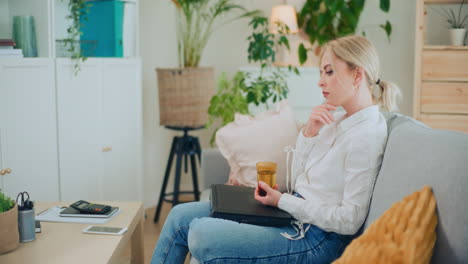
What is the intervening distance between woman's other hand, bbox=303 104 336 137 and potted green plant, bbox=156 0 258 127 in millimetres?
1655

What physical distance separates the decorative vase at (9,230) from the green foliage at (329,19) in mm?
2619

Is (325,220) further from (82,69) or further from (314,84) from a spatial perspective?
(314,84)

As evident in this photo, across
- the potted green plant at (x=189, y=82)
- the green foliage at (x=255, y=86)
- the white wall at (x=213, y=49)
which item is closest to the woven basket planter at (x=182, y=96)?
the potted green plant at (x=189, y=82)

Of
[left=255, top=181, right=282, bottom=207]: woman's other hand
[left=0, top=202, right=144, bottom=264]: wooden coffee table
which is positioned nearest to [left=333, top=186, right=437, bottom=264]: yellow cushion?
[left=255, top=181, right=282, bottom=207]: woman's other hand

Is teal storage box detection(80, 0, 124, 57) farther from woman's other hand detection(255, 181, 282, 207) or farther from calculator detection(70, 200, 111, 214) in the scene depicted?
woman's other hand detection(255, 181, 282, 207)

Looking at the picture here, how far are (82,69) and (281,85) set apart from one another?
4.39 feet

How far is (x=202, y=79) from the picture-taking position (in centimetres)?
346

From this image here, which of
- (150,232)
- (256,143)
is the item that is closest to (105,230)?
(256,143)

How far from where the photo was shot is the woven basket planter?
3.40 m

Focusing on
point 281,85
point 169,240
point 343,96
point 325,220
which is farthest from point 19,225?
point 281,85

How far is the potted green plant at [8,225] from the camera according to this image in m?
1.61

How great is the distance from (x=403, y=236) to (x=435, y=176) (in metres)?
0.20

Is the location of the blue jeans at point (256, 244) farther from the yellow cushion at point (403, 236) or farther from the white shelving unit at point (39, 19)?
the white shelving unit at point (39, 19)

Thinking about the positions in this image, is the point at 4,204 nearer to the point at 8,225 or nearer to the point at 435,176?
the point at 8,225
